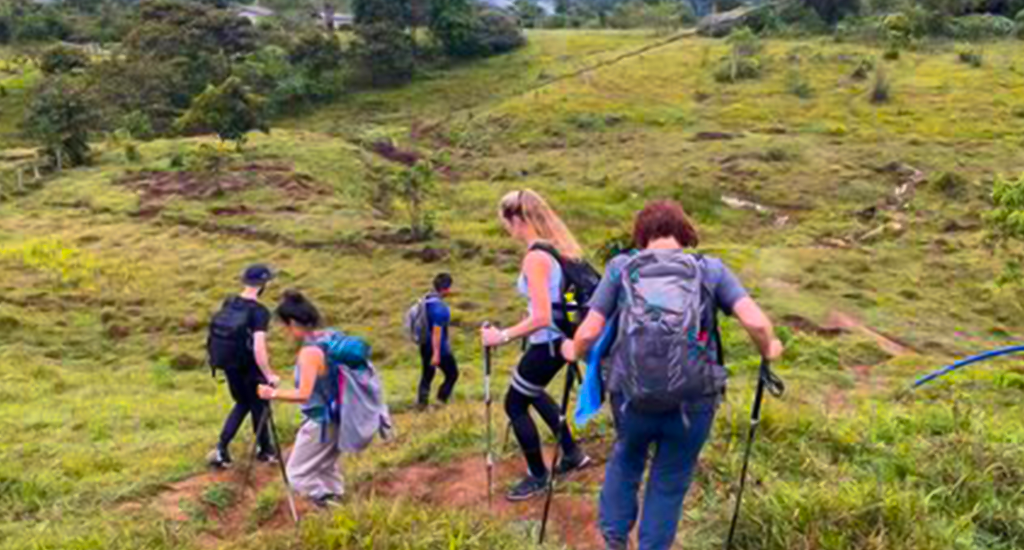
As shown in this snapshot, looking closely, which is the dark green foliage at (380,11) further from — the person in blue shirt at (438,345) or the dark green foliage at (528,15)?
the person in blue shirt at (438,345)

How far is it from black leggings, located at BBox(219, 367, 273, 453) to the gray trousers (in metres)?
1.74

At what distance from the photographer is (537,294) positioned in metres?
5.83

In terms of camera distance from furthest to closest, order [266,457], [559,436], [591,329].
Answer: [266,457]
[559,436]
[591,329]

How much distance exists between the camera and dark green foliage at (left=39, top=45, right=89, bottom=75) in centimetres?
5119

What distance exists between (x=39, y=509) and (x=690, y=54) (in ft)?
167

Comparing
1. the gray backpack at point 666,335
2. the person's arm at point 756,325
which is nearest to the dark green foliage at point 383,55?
the gray backpack at point 666,335

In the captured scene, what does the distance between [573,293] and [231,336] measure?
3.59 metres

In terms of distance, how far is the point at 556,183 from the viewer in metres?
32.0

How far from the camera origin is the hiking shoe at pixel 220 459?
348 inches

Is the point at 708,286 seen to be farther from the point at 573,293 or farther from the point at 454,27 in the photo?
the point at 454,27

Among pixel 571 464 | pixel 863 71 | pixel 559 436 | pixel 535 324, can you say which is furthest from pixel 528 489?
pixel 863 71

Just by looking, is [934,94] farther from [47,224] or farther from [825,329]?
[47,224]

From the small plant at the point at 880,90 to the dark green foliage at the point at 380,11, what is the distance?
28904 millimetres

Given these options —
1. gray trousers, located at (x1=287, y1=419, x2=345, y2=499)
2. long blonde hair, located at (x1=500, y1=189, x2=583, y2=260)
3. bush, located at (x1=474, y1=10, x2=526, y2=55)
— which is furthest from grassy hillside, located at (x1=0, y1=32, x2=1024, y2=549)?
bush, located at (x1=474, y1=10, x2=526, y2=55)
